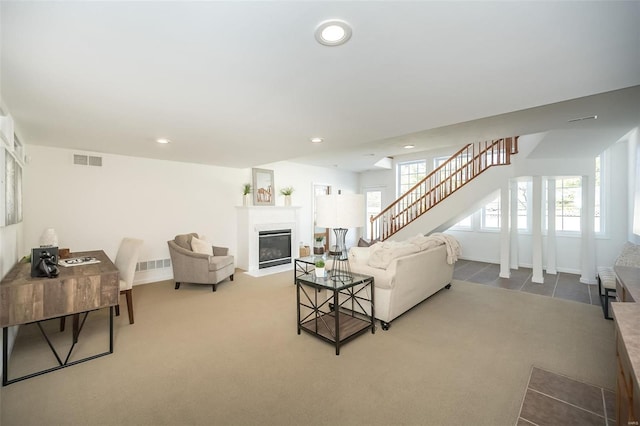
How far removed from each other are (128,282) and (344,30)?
3.51m

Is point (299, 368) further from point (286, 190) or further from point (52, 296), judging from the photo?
point (286, 190)

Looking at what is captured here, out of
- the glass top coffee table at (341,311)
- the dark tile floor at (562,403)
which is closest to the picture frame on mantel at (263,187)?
the glass top coffee table at (341,311)

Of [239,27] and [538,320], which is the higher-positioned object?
[239,27]

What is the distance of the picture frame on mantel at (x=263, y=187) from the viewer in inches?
251

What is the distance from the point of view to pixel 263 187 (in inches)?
257

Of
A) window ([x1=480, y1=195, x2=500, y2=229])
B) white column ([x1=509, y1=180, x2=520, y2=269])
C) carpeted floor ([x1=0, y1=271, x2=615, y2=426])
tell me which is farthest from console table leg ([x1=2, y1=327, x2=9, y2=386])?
window ([x1=480, y1=195, x2=500, y2=229])

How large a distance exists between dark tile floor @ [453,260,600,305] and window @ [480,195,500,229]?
1065 millimetres

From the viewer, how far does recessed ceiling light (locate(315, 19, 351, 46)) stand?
4.56 feet

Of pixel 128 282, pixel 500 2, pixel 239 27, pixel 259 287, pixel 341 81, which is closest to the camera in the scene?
pixel 500 2

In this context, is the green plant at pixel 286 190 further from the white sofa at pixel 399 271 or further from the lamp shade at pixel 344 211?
the lamp shade at pixel 344 211

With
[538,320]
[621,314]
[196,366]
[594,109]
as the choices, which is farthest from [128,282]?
[594,109]

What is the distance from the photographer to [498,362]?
2.49m

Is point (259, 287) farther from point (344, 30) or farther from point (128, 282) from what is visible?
point (344, 30)

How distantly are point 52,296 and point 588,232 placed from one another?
7.41 m
